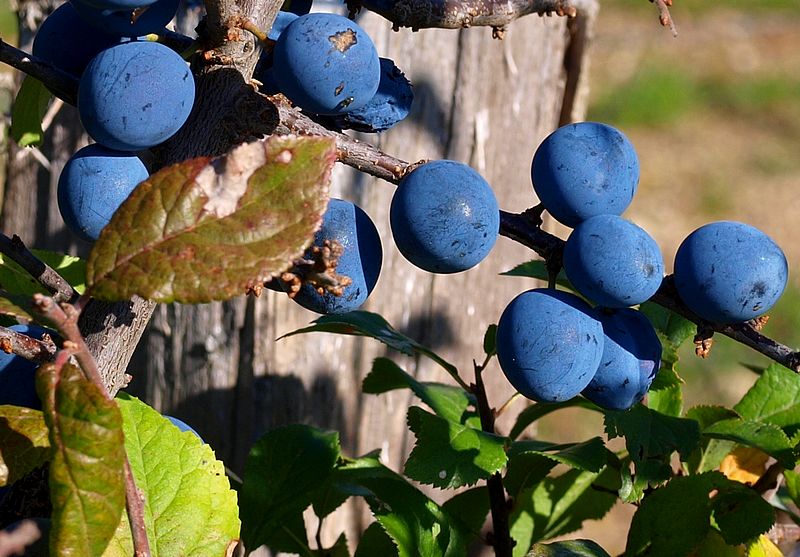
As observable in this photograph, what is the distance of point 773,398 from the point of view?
1169 millimetres

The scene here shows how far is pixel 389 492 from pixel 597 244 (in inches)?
14.9

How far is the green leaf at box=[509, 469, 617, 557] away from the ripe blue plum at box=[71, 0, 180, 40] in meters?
0.78

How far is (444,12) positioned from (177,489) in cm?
48

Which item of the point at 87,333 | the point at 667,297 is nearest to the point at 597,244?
the point at 667,297

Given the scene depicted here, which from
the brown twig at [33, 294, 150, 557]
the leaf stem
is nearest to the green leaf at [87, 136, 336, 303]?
the brown twig at [33, 294, 150, 557]

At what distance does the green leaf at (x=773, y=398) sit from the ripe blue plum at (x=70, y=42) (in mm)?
846

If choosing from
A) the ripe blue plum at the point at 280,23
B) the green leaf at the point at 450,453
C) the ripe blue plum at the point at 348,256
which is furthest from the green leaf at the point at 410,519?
the ripe blue plum at the point at 280,23

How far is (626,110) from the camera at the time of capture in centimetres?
541

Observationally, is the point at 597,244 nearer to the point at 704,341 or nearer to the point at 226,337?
the point at 704,341

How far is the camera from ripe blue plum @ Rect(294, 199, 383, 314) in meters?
0.80

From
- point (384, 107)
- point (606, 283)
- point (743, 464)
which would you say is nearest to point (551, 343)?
point (606, 283)

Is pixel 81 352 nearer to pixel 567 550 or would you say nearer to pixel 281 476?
pixel 281 476

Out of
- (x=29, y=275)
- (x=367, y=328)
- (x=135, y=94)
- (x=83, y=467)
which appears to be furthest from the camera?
(x=367, y=328)

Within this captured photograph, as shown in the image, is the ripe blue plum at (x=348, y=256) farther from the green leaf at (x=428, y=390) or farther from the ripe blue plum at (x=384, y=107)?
the green leaf at (x=428, y=390)
